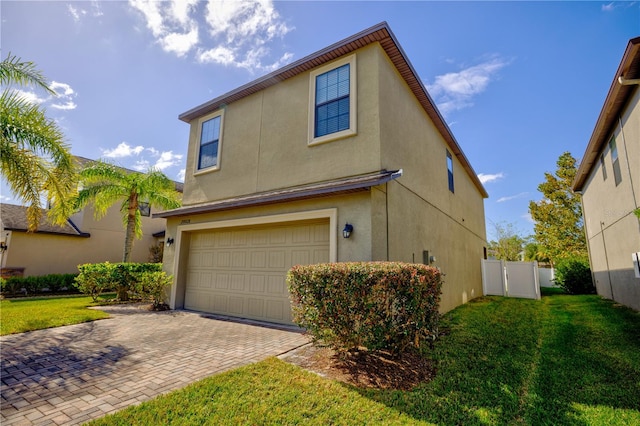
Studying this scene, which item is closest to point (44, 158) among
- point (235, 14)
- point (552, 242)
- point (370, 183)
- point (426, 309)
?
point (235, 14)

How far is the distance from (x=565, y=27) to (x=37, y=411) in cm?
1368

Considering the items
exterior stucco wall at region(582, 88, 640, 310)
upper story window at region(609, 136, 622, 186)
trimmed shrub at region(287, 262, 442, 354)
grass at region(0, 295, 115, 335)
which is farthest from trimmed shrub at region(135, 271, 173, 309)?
upper story window at region(609, 136, 622, 186)

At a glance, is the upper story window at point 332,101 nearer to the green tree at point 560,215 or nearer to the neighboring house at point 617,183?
the neighboring house at point 617,183

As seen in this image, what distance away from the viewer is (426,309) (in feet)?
15.4

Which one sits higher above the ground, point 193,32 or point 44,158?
point 193,32

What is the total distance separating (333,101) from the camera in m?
8.19

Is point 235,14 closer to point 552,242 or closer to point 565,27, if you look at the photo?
point 565,27

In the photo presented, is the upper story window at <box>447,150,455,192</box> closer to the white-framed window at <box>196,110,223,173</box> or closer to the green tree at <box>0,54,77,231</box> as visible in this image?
the white-framed window at <box>196,110,223,173</box>

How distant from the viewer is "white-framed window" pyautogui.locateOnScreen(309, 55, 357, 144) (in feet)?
25.4

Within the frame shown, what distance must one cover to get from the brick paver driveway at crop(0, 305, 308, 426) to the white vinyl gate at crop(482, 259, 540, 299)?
1452 centimetres

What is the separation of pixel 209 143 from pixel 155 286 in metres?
5.33

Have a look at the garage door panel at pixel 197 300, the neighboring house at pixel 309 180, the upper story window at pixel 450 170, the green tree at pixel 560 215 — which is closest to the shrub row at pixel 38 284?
the garage door panel at pixel 197 300

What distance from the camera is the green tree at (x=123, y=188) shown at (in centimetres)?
1335

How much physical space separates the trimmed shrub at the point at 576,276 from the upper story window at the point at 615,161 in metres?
9.15
